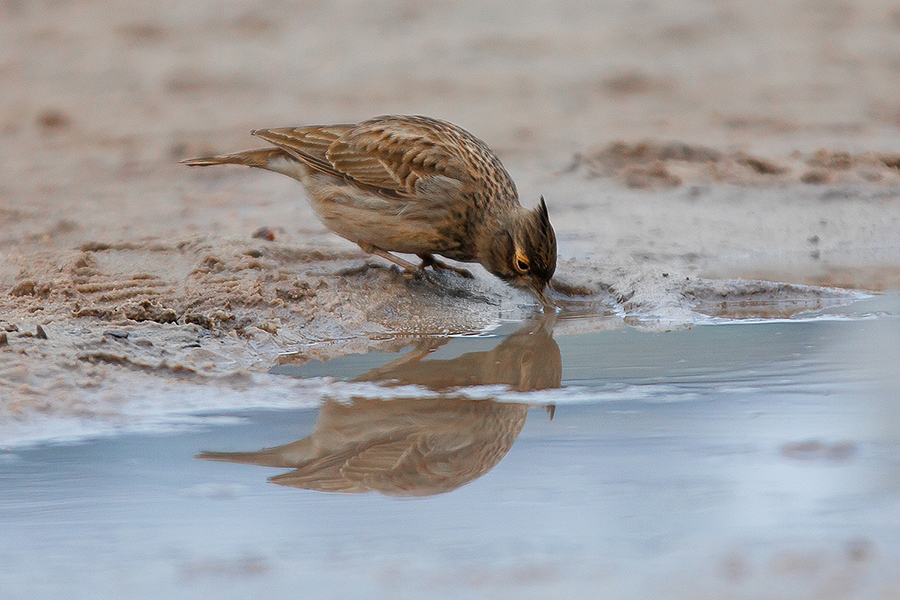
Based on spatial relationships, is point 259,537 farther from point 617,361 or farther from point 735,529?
point 617,361

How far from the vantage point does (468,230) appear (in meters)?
5.89

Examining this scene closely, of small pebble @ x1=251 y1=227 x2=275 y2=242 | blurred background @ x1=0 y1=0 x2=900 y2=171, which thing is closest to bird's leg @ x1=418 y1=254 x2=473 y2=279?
small pebble @ x1=251 y1=227 x2=275 y2=242

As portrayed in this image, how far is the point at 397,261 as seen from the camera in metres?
6.05

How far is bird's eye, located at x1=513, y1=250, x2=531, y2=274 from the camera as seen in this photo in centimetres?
570

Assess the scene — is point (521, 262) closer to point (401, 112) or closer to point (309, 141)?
point (309, 141)

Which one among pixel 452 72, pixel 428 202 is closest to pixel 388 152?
pixel 428 202

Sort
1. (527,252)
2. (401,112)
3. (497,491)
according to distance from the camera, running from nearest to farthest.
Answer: (497,491), (527,252), (401,112)

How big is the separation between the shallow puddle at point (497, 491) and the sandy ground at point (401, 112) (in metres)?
0.87

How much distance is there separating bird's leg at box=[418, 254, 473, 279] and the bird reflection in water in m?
1.68

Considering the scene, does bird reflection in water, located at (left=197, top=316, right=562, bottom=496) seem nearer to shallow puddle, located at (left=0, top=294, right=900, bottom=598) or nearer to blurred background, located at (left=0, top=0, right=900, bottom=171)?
shallow puddle, located at (left=0, top=294, right=900, bottom=598)

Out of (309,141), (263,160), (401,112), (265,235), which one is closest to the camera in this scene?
(309,141)

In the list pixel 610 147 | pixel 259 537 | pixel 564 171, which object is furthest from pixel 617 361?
pixel 610 147

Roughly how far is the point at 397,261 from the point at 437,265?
1.18 ft

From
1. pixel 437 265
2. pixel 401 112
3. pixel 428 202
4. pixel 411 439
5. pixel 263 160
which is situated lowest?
pixel 411 439
